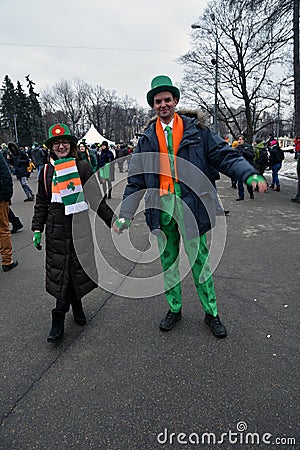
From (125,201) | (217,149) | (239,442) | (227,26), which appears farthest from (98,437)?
(227,26)

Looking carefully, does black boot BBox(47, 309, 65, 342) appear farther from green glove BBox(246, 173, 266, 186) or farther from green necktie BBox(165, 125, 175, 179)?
green glove BBox(246, 173, 266, 186)

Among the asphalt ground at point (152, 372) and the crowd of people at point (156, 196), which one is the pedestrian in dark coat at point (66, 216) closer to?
the crowd of people at point (156, 196)

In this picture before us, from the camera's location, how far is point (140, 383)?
2.47 metres

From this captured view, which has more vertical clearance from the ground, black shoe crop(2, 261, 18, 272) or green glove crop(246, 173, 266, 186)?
green glove crop(246, 173, 266, 186)

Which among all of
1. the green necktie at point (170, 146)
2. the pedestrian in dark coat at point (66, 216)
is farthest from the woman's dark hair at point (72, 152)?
the green necktie at point (170, 146)

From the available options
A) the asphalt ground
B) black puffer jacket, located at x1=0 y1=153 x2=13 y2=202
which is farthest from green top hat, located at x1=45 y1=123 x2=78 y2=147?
black puffer jacket, located at x1=0 y1=153 x2=13 y2=202

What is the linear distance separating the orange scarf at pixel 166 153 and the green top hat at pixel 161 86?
193 mm

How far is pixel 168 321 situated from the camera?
3182 mm

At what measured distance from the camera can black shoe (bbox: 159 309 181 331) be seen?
315 centimetres

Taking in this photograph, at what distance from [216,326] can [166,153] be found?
1584 millimetres

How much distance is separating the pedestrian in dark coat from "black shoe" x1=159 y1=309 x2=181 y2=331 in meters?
0.76

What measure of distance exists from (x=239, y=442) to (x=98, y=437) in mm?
827

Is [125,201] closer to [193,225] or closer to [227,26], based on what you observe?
[193,225]

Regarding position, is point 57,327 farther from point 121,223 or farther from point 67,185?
point 67,185
